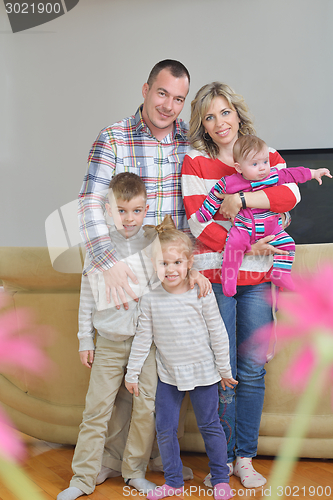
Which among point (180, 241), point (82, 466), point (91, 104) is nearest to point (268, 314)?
point (180, 241)

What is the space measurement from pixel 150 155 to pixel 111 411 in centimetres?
92

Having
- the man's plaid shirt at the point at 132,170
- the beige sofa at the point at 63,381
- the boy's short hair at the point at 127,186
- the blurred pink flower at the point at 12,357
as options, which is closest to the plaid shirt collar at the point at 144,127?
the man's plaid shirt at the point at 132,170

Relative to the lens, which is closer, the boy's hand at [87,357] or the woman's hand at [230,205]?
the woman's hand at [230,205]

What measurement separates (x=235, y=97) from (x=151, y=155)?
14.1 inches

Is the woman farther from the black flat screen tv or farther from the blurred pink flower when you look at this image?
the black flat screen tv

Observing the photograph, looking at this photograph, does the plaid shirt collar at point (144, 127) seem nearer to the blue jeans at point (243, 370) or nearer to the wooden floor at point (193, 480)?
the blue jeans at point (243, 370)

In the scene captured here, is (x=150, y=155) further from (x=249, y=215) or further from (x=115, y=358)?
(x=115, y=358)

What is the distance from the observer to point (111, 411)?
5.13ft

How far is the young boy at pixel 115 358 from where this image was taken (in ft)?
4.86

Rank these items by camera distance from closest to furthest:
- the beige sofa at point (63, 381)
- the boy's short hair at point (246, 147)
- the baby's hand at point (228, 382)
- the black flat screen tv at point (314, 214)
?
1. the boy's short hair at point (246, 147)
2. the baby's hand at point (228, 382)
3. the beige sofa at point (63, 381)
4. the black flat screen tv at point (314, 214)

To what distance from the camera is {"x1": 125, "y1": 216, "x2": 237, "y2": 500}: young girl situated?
57.8 inches

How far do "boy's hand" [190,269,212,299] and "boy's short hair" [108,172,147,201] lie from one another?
304mm

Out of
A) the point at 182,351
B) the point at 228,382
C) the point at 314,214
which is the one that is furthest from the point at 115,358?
the point at 314,214

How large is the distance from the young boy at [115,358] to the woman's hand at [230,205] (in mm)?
259
